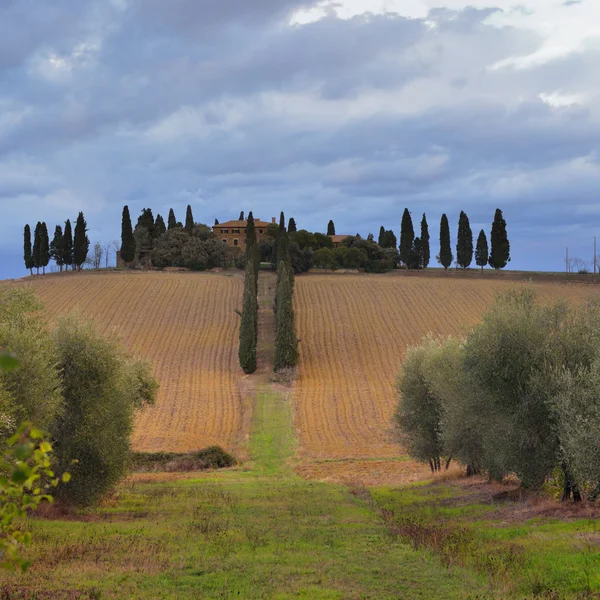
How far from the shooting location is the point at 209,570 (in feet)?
62.2

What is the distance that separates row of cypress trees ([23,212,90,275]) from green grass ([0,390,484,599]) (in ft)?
366

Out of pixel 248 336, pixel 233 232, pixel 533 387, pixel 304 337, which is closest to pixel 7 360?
pixel 533 387

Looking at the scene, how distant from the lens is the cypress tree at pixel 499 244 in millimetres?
133500

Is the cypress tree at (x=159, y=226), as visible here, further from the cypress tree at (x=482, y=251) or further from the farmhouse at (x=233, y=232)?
the cypress tree at (x=482, y=251)

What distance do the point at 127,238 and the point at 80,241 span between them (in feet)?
29.8

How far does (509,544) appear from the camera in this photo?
22250mm

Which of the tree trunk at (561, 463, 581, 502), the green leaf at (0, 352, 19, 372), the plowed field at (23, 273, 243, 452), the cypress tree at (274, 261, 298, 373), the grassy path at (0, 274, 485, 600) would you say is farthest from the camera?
the cypress tree at (274, 261, 298, 373)

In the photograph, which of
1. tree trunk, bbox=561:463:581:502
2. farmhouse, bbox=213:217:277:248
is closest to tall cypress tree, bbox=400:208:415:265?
farmhouse, bbox=213:217:277:248

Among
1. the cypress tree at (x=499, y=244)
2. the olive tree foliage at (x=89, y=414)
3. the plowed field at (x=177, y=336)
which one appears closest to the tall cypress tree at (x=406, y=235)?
the cypress tree at (x=499, y=244)

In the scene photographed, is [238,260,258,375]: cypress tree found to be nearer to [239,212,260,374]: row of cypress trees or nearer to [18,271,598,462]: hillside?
[239,212,260,374]: row of cypress trees

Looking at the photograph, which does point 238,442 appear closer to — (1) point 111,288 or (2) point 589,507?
(2) point 589,507

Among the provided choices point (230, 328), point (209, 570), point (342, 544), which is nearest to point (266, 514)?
point (342, 544)

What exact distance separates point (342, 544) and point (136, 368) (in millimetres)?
30750

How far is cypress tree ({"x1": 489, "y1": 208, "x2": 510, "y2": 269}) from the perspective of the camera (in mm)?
A: 133500
